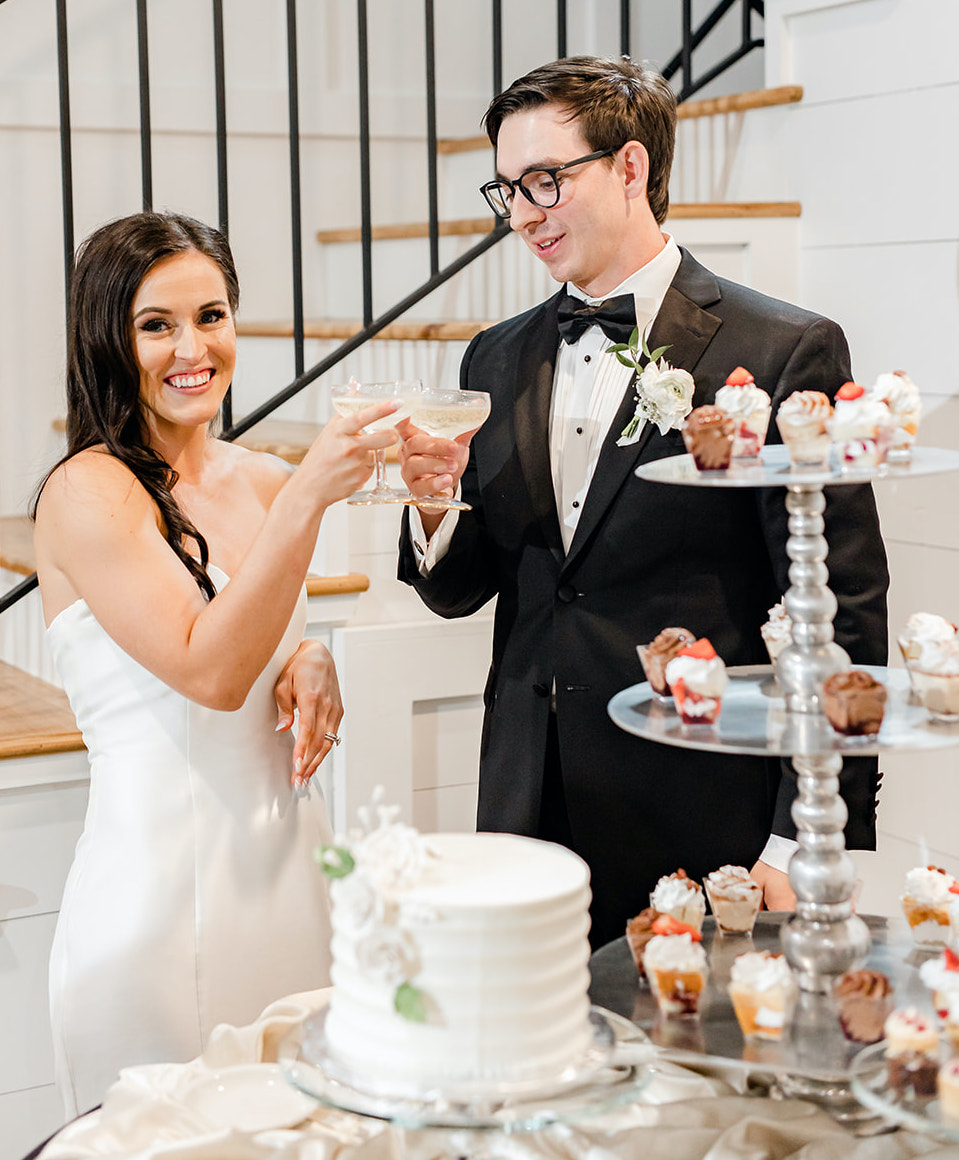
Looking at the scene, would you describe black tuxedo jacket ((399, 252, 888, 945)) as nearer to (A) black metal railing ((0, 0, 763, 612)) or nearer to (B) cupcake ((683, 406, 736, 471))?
(B) cupcake ((683, 406, 736, 471))

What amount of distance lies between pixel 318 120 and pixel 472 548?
2.35 meters

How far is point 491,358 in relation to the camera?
209 cm

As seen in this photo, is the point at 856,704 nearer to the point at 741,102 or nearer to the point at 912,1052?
the point at 912,1052

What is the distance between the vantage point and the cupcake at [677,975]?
3.97ft

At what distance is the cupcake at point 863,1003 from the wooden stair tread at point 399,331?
1650 mm

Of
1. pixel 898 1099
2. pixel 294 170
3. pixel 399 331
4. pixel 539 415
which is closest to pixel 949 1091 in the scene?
pixel 898 1099

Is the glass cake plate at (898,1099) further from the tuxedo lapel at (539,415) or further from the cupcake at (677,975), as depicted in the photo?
the tuxedo lapel at (539,415)

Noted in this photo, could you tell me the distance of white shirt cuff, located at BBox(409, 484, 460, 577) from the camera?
1.91m

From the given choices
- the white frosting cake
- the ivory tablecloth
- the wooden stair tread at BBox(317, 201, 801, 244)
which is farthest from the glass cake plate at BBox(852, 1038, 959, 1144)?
the wooden stair tread at BBox(317, 201, 801, 244)

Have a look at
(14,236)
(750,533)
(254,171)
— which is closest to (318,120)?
(254,171)

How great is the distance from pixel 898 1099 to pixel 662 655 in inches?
17.3

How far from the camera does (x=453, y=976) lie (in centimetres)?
100

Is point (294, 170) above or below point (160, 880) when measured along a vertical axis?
above

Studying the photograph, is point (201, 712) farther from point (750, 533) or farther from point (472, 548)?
point (750, 533)
